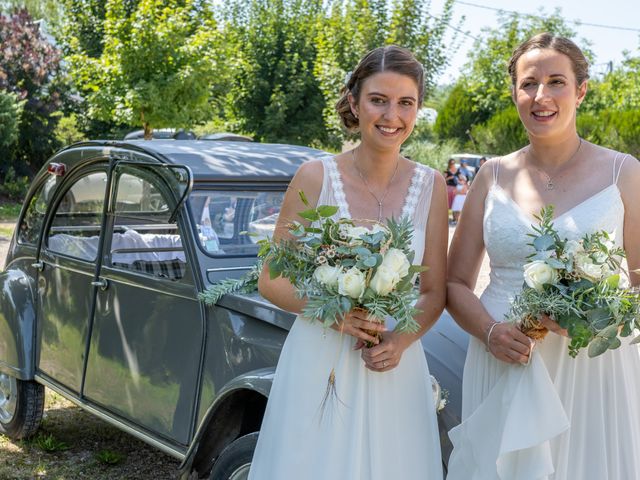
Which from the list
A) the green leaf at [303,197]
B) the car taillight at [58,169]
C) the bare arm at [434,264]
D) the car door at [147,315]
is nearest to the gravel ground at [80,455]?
the car door at [147,315]

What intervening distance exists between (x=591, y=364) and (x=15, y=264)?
173 inches

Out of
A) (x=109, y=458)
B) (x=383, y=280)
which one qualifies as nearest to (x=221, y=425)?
(x=383, y=280)

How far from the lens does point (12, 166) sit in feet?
78.1

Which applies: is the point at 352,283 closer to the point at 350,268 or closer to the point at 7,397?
the point at 350,268

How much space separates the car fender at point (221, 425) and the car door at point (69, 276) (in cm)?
138

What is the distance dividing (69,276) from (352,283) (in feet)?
10.2

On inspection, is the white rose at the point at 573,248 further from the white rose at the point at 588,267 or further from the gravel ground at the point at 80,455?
the gravel ground at the point at 80,455

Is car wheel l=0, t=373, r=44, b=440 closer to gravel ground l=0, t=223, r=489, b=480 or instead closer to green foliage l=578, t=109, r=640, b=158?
gravel ground l=0, t=223, r=489, b=480

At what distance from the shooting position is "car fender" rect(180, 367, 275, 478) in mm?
3766

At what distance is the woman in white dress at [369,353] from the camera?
281cm

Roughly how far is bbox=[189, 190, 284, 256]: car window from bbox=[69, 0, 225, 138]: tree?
32.9ft

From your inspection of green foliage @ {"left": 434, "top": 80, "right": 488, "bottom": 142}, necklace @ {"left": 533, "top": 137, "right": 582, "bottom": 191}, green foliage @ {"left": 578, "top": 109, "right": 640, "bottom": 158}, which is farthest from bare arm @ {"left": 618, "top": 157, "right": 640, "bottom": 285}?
green foliage @ {"left": 434, "top": 80, "right": 488, "bottom": 142}

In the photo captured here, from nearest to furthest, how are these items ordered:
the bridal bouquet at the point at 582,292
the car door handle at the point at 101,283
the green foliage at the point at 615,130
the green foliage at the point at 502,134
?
1. the bridal bouquet at the point at 582,292
2. the car door handle at the point at 101,283
3. the green foliage at the point at 615,130
4. the green foliage at the point at 502,134

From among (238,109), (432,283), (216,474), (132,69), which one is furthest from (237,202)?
(238,109)
